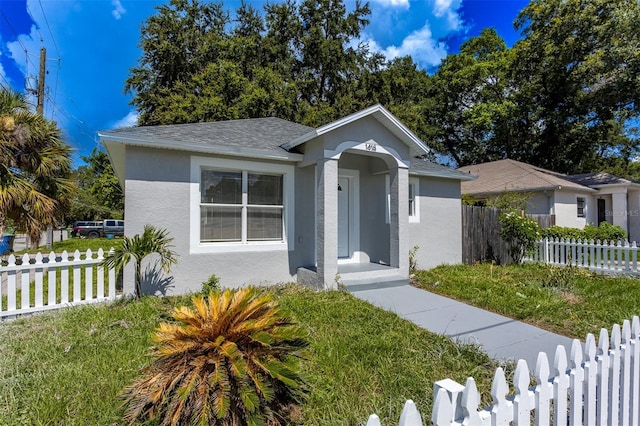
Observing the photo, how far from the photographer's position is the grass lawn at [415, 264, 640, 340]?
5.36 meters

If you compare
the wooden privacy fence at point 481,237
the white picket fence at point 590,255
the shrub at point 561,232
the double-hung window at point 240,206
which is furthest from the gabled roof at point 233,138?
the shrub at point 561,232

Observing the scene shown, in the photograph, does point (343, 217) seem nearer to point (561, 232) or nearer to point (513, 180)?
point (561, 232)

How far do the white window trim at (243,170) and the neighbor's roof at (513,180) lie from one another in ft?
44.8

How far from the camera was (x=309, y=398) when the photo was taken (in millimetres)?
3049

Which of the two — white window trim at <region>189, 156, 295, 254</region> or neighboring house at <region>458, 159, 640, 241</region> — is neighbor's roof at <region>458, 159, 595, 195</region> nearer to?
neighboring house at <region>458, 159, 640, 241</region>

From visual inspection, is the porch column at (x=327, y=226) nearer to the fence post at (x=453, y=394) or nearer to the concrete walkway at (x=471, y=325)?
the concrete walkway at (x=471, y=325)

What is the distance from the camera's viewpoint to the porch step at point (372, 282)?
729 centimetres

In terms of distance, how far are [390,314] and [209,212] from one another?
175 inches

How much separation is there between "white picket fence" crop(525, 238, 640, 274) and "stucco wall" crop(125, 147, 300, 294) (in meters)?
10.3

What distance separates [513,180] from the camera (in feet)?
60.2

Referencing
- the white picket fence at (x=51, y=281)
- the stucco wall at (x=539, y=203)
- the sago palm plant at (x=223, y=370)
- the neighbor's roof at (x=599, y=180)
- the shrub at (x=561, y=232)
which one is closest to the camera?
the sago palm plant at (x=223, y=370)

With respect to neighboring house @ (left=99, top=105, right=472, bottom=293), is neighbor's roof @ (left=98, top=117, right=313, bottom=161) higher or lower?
higher

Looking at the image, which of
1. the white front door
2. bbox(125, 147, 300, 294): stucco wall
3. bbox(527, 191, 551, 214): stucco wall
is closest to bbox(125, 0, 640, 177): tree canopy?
bbox(527, 191, 551, 214): stucco wall

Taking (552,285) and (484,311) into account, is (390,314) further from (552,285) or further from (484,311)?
(552,285)
